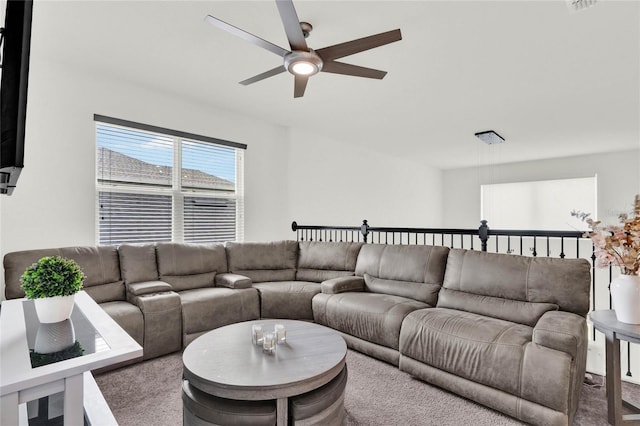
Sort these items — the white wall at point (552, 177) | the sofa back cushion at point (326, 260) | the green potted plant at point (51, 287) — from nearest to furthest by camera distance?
the green potted plant at point (51, 287) → the sofa back cushion at point (326, 260) → the white wall at point (552, 177)

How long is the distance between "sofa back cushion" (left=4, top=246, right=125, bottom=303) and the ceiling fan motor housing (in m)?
2.48

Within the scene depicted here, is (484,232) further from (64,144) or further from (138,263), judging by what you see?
(64,144)

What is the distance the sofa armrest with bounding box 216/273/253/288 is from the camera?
3443mm

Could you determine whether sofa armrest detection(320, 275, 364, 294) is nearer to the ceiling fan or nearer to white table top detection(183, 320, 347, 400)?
white table top detection(183, 320, 347, 400)

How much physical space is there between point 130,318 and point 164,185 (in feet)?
5.84

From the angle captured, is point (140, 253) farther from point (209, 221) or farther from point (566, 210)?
point (566, 210)

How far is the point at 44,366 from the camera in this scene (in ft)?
3.22

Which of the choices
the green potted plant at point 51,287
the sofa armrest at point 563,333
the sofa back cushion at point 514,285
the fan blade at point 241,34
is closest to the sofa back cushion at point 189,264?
the green potted plant at point 51,287

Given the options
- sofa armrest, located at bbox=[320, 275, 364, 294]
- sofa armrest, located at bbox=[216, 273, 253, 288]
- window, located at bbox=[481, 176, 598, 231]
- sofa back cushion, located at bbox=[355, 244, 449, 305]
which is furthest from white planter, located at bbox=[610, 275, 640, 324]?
window, located at bbox=[481, 176, 598, 231]

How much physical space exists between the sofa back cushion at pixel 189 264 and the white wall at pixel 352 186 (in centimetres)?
167

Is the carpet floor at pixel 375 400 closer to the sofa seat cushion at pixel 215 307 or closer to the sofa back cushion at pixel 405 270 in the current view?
the sofa seat cushion at pixel 215 307

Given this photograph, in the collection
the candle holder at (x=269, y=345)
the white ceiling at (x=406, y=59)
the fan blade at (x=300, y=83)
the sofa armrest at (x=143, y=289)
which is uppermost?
the white ceiling at (x=406, y=59)

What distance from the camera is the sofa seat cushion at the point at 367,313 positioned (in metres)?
2.63

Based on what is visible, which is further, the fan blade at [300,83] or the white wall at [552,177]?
the white wall at [552,177]
